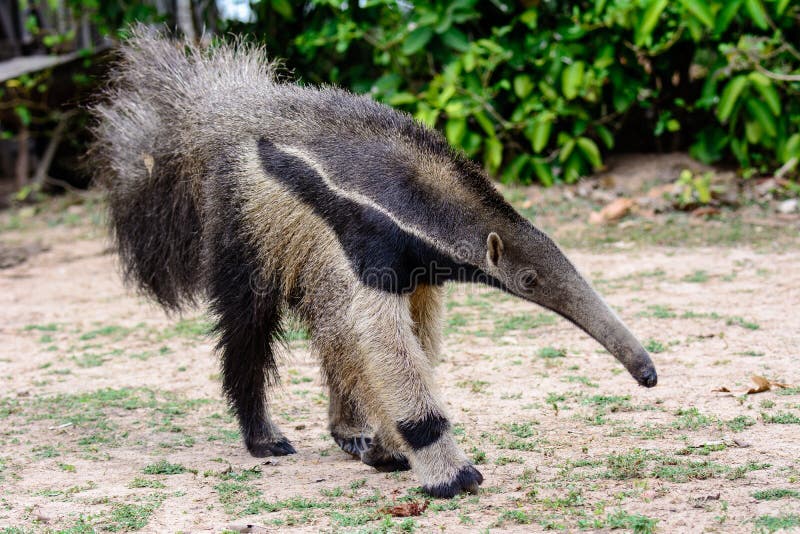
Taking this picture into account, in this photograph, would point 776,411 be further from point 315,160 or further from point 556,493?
point 315,160

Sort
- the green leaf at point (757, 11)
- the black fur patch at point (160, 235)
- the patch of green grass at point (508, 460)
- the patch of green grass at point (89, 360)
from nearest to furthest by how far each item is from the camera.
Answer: the patch of green grass at point (508, 460) < the black fur patch at point (160, 235) < the patch of green grass at point (89, 360) < the green leaf at point (757, 11)

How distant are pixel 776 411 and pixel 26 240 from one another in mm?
8505

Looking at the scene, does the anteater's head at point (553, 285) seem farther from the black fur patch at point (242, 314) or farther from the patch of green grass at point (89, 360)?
the patch of green grass at point (89, 360)

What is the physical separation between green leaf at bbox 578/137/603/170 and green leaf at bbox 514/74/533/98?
713 mm

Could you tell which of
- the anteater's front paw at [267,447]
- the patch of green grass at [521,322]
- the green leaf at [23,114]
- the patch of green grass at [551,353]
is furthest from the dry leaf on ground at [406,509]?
the green leaf at [23,114]

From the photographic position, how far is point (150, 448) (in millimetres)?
4551

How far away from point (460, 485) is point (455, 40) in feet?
21.0

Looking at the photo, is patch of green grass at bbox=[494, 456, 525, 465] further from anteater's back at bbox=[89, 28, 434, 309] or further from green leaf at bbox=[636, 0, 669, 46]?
green leaf at bbox=[636, 0, 669, 46]

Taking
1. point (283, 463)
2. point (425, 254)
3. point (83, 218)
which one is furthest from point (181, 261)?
point (83, 218)

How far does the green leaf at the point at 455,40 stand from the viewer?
934 cm

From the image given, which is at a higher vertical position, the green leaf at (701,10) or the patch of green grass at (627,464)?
the green leaf at (701,10)

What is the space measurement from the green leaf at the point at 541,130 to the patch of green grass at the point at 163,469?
247 inches

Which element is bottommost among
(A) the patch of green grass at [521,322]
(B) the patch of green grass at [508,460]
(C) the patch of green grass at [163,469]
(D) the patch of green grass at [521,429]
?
(A) the patch of green grass at [521,322]

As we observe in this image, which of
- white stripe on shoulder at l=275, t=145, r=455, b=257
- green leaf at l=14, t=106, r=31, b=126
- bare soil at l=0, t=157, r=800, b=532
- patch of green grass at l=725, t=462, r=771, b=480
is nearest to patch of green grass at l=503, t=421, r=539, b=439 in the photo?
bare soil at l=0, t=157, r=800, b=532
